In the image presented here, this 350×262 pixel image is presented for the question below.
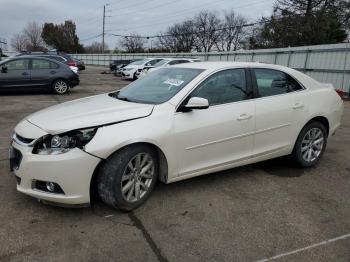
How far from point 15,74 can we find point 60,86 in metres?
1.67

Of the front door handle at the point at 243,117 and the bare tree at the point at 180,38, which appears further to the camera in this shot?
the bare tree at the point at 180,38

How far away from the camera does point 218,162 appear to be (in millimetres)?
4457

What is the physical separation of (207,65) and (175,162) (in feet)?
4.61

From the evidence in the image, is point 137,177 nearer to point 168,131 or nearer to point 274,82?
point 168,131

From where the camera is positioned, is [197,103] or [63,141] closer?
[63,141]

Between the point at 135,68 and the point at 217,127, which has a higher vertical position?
the point at 217,127

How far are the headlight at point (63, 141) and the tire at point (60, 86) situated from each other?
1132 centimetres

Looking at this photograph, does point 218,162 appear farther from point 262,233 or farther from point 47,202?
point 47,202

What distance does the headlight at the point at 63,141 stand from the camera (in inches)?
139

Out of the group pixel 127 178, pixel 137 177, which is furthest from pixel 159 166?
pixel 127 178

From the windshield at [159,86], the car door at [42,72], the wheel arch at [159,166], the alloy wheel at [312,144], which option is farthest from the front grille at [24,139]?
the car door at [42,72]

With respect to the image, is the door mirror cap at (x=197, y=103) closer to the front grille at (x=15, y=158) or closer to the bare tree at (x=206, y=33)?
the front grille at (x=15, y=158)

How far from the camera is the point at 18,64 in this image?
13484mm

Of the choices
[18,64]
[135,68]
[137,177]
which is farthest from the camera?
[135,68]
